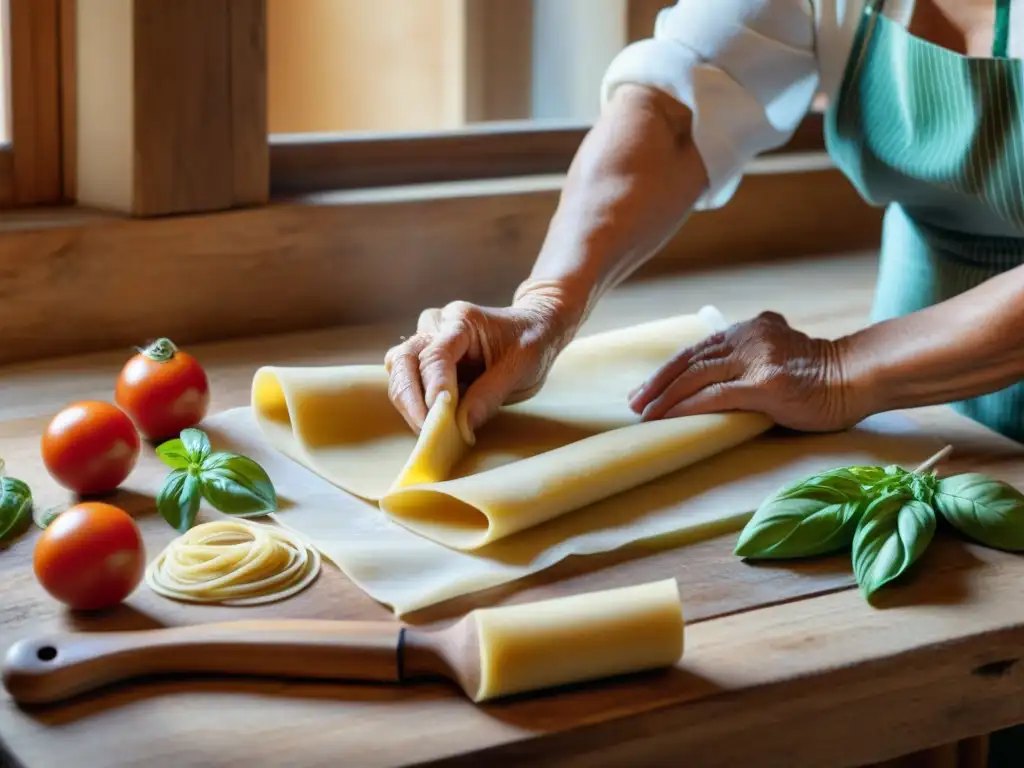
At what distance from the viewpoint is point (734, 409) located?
132cm

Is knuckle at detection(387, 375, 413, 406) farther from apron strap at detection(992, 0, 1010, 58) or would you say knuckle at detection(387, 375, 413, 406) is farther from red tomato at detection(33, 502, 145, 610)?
apron strap at detection(992, 0, 1010, 58)

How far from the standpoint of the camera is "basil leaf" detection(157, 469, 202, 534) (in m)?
1.10

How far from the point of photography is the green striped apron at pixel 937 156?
1.40 m

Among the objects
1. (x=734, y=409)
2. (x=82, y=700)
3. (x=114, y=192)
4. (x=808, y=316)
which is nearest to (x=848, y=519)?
(x=734, y=409)

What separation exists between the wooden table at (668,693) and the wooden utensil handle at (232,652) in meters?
0.01

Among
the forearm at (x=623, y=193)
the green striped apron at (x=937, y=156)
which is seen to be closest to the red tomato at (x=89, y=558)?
the forearm at (x=623, y=193)

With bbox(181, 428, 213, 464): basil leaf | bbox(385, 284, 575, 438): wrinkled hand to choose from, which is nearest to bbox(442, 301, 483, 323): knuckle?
bbox(385, 284, 575, 438): wrinkled hand

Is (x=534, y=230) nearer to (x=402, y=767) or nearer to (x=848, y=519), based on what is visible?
(x=848, y=519)

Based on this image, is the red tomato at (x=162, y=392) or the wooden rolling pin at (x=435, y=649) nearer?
the wooden rolling pin at (x=435, y=649)

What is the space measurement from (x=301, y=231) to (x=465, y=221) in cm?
25

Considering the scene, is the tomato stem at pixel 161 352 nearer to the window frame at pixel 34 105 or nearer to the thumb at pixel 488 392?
the thumb at pixel 488 392

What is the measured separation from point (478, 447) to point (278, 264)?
0.59m

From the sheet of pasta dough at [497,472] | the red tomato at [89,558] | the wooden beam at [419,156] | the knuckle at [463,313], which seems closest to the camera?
the red tomato at [89,558]

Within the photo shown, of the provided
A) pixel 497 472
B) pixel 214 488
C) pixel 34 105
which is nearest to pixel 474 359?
pixel 497 472
